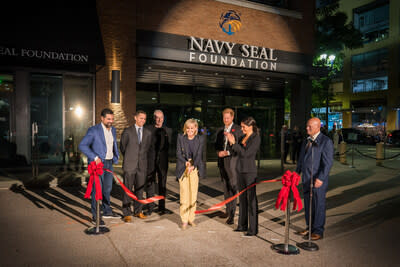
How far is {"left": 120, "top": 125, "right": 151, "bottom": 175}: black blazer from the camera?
605 cm

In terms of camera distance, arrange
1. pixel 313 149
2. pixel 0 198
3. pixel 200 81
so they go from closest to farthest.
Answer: pixel 313 149 < pixel 0 198 < pixel 200 81

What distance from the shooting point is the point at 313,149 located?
5.05 meters

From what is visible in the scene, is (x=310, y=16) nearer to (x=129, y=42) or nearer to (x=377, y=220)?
(x=129, y=42)

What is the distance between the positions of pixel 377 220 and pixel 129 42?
1043 centimetres

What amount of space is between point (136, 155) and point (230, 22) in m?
10.6

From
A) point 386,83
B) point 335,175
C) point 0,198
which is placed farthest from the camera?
point 386,83

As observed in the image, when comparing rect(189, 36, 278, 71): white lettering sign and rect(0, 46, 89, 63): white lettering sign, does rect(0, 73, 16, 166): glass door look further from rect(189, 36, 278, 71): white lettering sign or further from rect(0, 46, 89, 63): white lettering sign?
rect(189, 36, 278, 71): white lettering sign

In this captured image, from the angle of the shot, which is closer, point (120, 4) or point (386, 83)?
point (120, 4)

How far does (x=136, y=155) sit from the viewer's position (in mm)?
6094

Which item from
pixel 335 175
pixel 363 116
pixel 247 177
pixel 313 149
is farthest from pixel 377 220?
pixel 363 116

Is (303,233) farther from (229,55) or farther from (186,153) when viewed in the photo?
(229,55)

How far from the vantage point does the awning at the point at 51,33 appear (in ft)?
32.4

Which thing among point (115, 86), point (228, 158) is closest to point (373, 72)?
point (115, 86)

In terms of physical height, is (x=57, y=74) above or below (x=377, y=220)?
above
